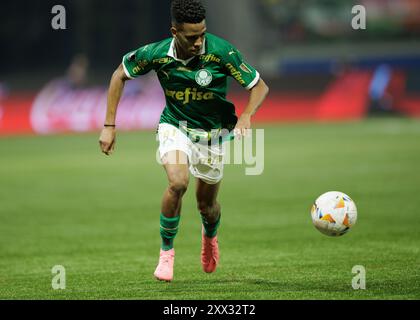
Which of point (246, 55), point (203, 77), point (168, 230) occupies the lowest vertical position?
point (168, 230)

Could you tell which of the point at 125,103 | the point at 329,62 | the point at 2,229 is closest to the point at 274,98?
the point at 125,103

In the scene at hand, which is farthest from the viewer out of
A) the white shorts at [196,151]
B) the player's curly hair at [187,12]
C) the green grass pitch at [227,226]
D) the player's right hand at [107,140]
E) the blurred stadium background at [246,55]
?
the blurred stadium background at [246,55]

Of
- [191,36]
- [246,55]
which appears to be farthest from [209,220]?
[246,55]

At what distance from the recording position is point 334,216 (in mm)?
8438

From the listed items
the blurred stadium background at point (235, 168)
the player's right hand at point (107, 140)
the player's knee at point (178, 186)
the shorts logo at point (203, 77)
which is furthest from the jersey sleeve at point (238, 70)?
the blurred stadium background at point (235, 168)

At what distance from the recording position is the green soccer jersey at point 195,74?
839 cm

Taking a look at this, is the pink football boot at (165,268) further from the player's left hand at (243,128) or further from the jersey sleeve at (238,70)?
the jersey sleeve at (238,70)

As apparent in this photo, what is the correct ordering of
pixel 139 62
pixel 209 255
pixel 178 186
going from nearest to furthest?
pixel 178 186
pixel 139 62
pixel 209 255

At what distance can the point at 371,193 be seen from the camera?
49.0 feet

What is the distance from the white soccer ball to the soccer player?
1061 millimetres

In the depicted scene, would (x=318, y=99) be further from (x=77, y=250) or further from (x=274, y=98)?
(x=77, y=250)

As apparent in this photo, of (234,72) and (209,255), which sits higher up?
(234,72)

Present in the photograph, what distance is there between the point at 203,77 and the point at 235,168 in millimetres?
11442

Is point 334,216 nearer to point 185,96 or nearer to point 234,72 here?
point 234,72
